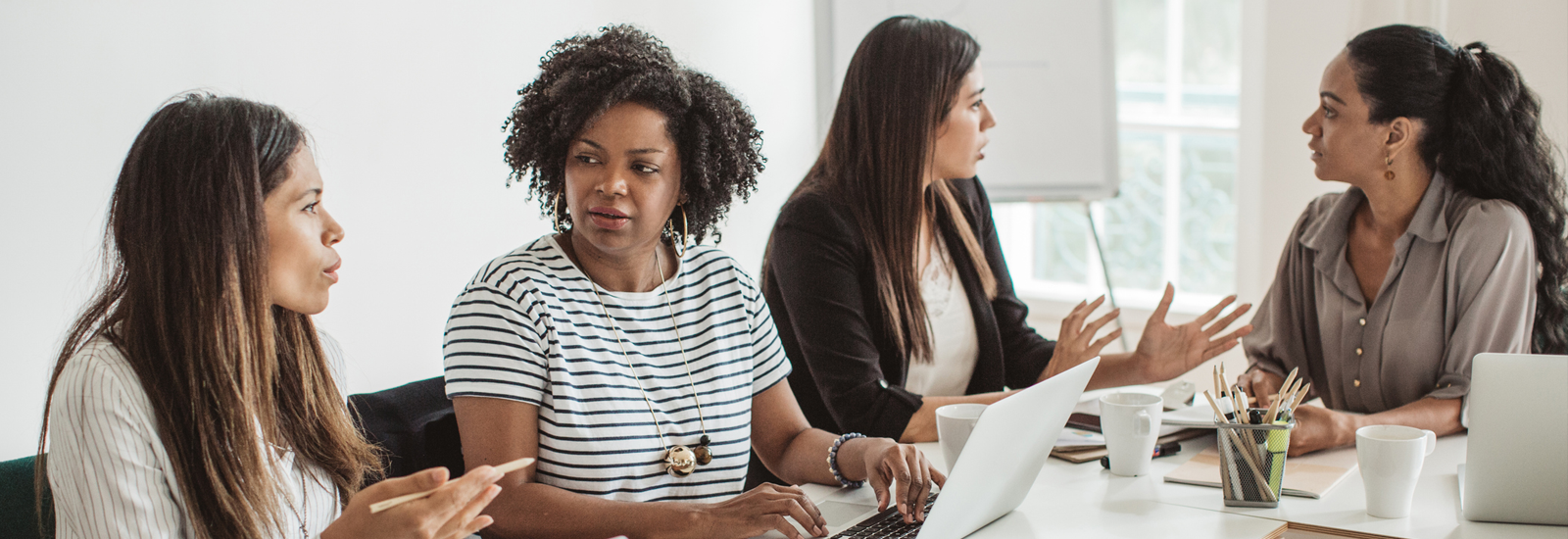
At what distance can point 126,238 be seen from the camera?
1.14 meters

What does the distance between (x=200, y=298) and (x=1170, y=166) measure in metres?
3.68

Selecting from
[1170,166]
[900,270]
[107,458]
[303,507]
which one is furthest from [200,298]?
[1170,166]

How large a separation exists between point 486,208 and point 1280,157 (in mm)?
2396

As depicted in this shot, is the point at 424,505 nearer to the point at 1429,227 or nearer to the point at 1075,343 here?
the point at 1075,343

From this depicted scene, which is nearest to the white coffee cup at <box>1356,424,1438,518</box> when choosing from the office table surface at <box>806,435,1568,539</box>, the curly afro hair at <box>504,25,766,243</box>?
the office table surface at <box>806,435,1568,539</box>

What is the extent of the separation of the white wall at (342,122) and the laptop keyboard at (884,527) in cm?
106

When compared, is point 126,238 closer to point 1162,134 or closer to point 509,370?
point 509,370

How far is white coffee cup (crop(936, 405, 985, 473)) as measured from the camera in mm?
1452

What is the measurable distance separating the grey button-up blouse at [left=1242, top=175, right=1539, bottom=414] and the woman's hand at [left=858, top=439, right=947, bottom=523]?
101 centimetres

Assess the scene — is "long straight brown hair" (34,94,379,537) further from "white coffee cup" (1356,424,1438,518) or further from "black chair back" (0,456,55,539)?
"white coffee cup" (1356,424,1438,518)

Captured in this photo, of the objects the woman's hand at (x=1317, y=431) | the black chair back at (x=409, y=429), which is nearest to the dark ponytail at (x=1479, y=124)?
the woman's hand at (x=1317, y=431)

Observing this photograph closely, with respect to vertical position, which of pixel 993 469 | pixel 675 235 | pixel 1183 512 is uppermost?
pixel 675 235

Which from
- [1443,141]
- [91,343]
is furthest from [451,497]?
[1443,141]

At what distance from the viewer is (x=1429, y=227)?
1.92 meters
